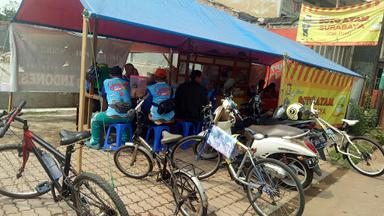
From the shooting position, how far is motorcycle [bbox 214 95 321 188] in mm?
4277

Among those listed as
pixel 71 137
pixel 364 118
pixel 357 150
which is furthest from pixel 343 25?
pixel 71 137

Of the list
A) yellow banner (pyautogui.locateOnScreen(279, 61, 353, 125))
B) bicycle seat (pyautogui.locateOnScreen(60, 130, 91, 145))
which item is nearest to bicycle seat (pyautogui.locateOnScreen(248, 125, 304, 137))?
yellow banner (pyautogui.locateOnScreen(279, 61, 353, 125))

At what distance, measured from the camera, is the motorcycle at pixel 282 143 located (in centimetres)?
428

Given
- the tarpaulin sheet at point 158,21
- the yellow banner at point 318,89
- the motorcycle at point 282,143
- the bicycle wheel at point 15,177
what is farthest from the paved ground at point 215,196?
the tarpaulin sheet at point 158,21

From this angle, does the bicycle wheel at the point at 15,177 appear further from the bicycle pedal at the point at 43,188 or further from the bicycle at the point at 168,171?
the bicycle at the point at 168,171

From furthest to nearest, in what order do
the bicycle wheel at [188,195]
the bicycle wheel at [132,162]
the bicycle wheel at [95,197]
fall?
1. the bicycle wheel at [132,162]
2. the bicycle wheel at [188,195]
3. the bicycle wheel at [95,197]

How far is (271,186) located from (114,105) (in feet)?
9.50

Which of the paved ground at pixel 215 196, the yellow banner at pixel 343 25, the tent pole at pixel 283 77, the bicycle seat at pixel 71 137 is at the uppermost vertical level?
the yellow banner at pixel 343 25

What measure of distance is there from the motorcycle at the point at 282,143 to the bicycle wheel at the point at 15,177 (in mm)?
2363

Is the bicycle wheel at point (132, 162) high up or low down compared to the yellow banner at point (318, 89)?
down

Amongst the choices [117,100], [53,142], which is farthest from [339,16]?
[53,142]

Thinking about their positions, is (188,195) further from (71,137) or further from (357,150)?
(357,150)

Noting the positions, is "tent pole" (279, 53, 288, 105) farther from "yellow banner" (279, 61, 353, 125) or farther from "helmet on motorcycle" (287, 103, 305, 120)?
"helmet on motorcycle" (287, 103, 305, 120)

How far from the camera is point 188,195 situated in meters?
3.23
